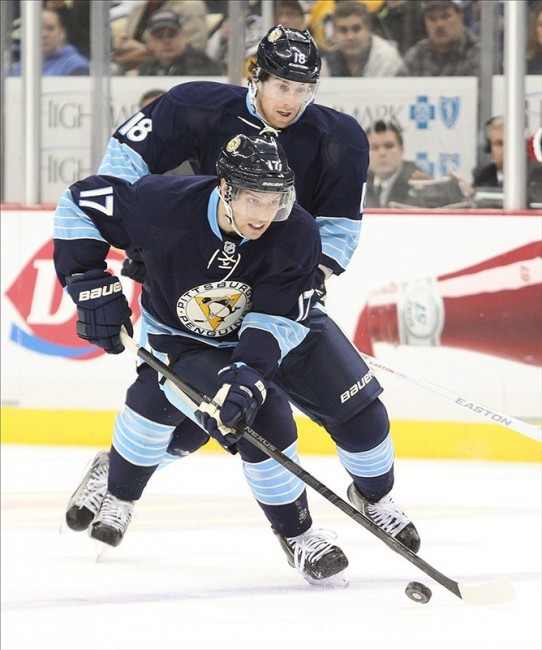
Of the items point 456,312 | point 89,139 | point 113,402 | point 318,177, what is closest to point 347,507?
point 318,177

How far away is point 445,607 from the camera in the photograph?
10.9 feet

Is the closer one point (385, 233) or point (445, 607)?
point (445, 607)

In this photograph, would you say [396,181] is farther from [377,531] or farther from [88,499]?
[377,531]

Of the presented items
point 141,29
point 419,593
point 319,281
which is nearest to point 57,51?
point 141,29

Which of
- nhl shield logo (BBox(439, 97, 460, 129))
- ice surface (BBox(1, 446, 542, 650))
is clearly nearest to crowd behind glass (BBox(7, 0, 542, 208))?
nhl shield logo (BBox(439, 97, 460, 129))

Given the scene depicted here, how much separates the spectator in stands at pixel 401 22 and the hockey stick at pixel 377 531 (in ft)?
8.73

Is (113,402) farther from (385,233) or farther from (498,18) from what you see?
(498,18)

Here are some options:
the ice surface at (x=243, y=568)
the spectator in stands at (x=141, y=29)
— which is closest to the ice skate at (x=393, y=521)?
the ice surface at (x=243, y=568)

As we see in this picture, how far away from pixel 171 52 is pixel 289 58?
266cm

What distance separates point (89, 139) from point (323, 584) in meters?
2.87

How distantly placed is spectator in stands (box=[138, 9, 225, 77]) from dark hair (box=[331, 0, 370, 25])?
51cm

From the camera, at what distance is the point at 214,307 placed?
325 cm

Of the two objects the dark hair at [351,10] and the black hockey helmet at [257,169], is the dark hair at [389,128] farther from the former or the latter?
the black hockey helmet at [257,169]

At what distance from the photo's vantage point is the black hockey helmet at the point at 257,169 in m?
2.96
